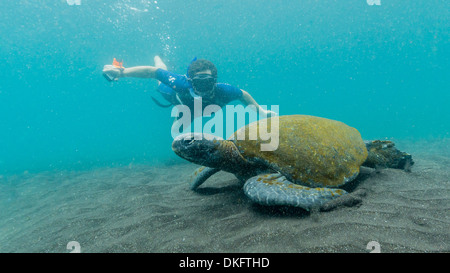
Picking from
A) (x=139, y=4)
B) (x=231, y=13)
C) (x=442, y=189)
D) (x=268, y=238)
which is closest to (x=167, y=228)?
(x=268, y=238)

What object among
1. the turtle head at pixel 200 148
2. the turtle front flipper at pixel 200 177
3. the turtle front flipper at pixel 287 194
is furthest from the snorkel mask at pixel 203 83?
the turtle front flipper at pixel 287 194

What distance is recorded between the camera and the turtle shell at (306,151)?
2.73 m

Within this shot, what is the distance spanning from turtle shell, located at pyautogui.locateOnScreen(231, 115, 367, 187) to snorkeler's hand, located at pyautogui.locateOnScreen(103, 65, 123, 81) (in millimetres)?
5232

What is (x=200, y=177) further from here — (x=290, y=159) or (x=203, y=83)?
(x=203, y=83)

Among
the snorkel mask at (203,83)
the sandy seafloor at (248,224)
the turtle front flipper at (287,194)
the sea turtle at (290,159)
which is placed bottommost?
the sandy seafloor at (248,224)

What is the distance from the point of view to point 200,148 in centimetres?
272

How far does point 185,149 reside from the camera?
8.78ft

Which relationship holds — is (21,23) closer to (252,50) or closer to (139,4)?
(139,4)

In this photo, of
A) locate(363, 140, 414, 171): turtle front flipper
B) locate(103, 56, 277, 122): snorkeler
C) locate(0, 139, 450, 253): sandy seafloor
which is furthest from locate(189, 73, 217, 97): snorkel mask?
Result: locate(363, 140, 414, 171): turtle front flipper

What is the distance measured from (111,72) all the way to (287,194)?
21.7 ft

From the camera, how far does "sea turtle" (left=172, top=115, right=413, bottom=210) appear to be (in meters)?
2.47

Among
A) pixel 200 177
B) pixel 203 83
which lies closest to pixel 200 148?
pixel 200 177

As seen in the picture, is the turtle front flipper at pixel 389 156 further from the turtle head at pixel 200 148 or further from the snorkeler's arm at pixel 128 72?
the snorkeler's arm at pixel 128 72

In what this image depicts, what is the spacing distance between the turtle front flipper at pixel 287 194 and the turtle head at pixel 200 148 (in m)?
0.66
